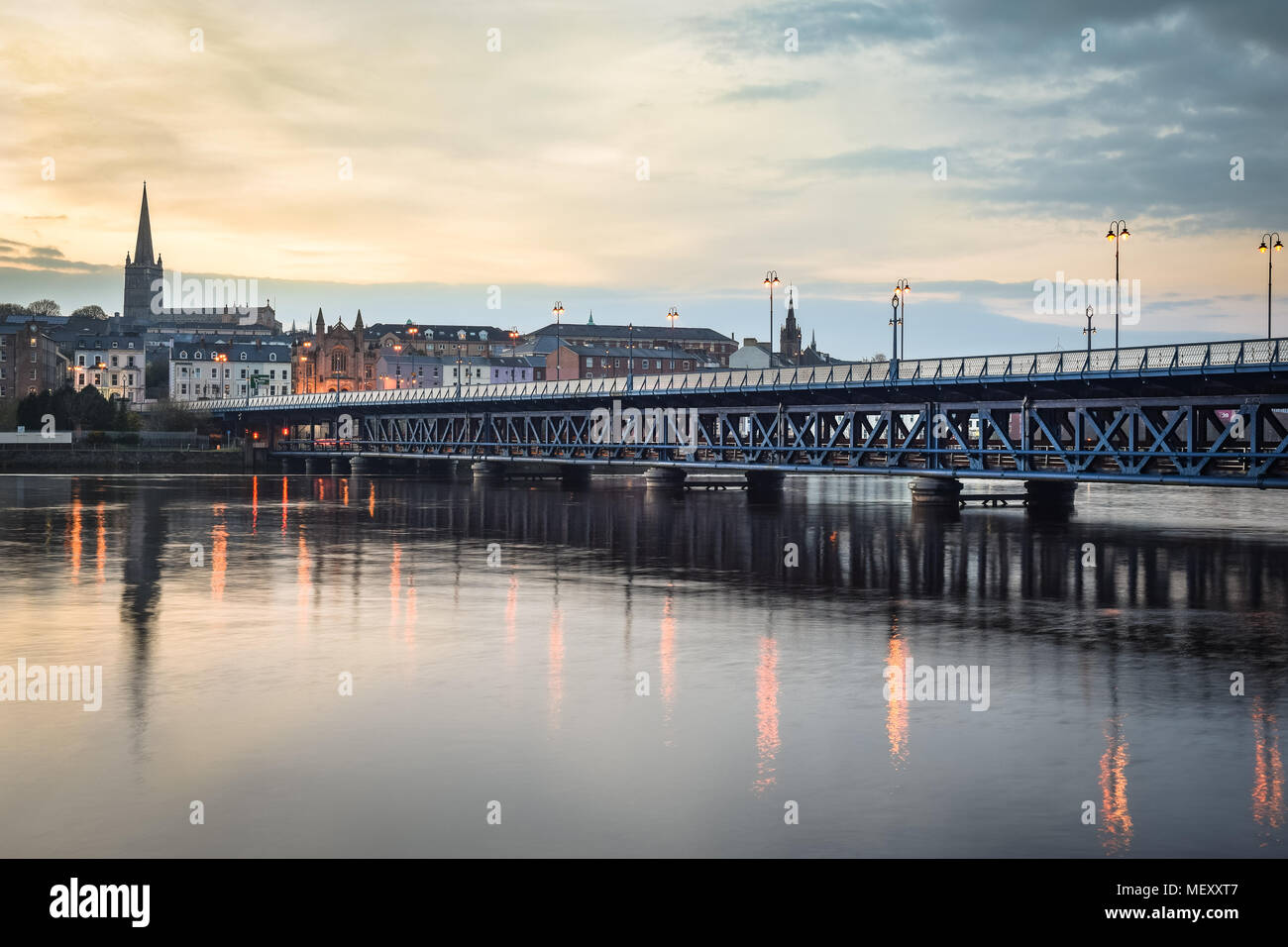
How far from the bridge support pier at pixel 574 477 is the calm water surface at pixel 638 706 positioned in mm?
56591

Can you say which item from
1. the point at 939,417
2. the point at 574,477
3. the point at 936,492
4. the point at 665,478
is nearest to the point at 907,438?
the point at 939,417

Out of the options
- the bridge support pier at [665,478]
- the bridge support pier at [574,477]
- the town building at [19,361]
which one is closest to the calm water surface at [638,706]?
the bridge support pier at [665,478]

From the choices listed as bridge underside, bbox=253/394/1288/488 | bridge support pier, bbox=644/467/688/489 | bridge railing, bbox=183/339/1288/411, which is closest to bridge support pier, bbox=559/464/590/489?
bridge underside, bbox=253/394/1288/488

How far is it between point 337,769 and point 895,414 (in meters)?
60.2

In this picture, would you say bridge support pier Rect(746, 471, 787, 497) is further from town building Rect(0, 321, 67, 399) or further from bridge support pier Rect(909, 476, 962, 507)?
town building Rect(0, 321, 67, 399)

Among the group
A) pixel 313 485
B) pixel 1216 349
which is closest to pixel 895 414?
pixel 1216 349

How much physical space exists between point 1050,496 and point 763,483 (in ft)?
61.8

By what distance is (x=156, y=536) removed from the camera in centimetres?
4575

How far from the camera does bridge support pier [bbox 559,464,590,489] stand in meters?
97.8

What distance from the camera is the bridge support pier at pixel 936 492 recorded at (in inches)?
2630

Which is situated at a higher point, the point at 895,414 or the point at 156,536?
the point at 895,414
